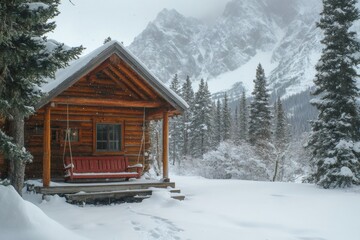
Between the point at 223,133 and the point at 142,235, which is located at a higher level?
the point at 223,133

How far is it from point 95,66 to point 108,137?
405 cm

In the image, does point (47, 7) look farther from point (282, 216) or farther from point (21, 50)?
point (282, 216)

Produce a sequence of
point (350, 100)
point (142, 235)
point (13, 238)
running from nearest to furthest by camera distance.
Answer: point (13, 238)
point (142, 235)
point (350, 100)

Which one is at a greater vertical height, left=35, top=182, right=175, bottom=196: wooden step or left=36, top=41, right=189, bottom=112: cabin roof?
left=36, top=41, right=189, bottom=112: cabin roof

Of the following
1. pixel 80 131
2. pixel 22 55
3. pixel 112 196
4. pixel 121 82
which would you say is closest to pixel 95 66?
pixel 121 82

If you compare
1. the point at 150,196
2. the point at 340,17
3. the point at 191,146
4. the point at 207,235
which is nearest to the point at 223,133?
the point at 191,146

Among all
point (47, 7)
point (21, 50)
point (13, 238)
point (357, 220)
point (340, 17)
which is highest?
point (340, 17)

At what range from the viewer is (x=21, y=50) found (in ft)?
22.6

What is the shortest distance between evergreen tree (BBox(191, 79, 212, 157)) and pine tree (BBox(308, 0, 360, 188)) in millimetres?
35514

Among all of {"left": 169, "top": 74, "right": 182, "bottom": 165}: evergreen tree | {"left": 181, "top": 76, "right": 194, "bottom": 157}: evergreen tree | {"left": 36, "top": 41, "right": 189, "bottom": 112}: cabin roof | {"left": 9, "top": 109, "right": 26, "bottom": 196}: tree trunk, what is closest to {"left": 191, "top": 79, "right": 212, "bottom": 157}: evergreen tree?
{"left": 181, "top": 76, "right": 194, "bottom": 157}: evergreen tree

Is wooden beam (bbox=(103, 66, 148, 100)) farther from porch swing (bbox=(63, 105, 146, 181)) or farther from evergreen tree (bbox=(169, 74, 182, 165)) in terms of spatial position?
evergreen tree (bbox=(169, 74, 182, 165))

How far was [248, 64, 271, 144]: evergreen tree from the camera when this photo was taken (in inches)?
1586

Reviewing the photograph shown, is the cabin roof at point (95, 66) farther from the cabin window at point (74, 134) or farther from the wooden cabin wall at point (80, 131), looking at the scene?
the cabin window at point (74, 134)

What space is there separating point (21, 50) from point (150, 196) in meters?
8.32
